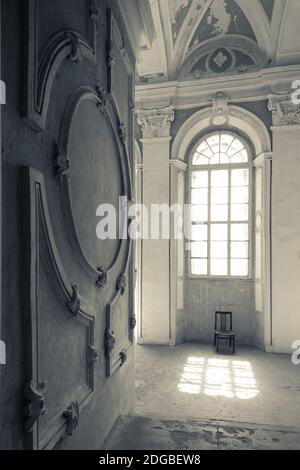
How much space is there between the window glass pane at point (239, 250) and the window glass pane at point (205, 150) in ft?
6.47

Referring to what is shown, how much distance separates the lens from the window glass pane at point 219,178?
25.1 feet

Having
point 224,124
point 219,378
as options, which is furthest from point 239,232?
point 219,378

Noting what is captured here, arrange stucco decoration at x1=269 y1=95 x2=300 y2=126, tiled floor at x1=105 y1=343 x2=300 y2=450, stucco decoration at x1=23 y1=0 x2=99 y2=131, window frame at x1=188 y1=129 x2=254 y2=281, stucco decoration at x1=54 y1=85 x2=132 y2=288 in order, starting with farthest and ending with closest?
window frame at x1=188 y1=129 x2=254 y2=281
stucco decoration at x1=269 y1=95 x2=300 y2=126
tiled floor at x1=105 y1=343 x2=300 y2=450
stucco decoration at x1=54 y1=85 x2=132 y2=288
stucco decoration at x1=23 y1=0 x2=99 y2=131

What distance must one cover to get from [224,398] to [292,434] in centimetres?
212

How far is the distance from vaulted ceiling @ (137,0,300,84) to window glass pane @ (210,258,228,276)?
12.5 ft

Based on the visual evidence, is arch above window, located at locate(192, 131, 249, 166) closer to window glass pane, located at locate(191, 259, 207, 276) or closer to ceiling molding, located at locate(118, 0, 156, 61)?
window glass pane, located at locate(191, 259, 207, 276)

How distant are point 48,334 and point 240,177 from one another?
6.57 metres

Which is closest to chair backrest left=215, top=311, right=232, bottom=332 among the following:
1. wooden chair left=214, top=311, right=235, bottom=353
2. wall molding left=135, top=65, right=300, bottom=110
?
wooden chair left=214, top=311, right=235, bottom=353

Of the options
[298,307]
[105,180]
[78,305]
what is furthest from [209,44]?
[78,305]

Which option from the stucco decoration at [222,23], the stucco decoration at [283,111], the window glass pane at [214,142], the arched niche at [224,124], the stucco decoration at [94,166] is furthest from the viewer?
the window glass pane at [214,142]

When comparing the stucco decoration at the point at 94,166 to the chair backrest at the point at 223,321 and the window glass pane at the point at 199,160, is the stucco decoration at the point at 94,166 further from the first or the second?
the window glass pane at the point at 199,160

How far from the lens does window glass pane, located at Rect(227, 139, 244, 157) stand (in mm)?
7555

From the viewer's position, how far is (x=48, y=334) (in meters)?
1.70

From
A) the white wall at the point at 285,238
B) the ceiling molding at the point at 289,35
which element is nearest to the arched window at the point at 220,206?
the white wall at the point at 285,238
